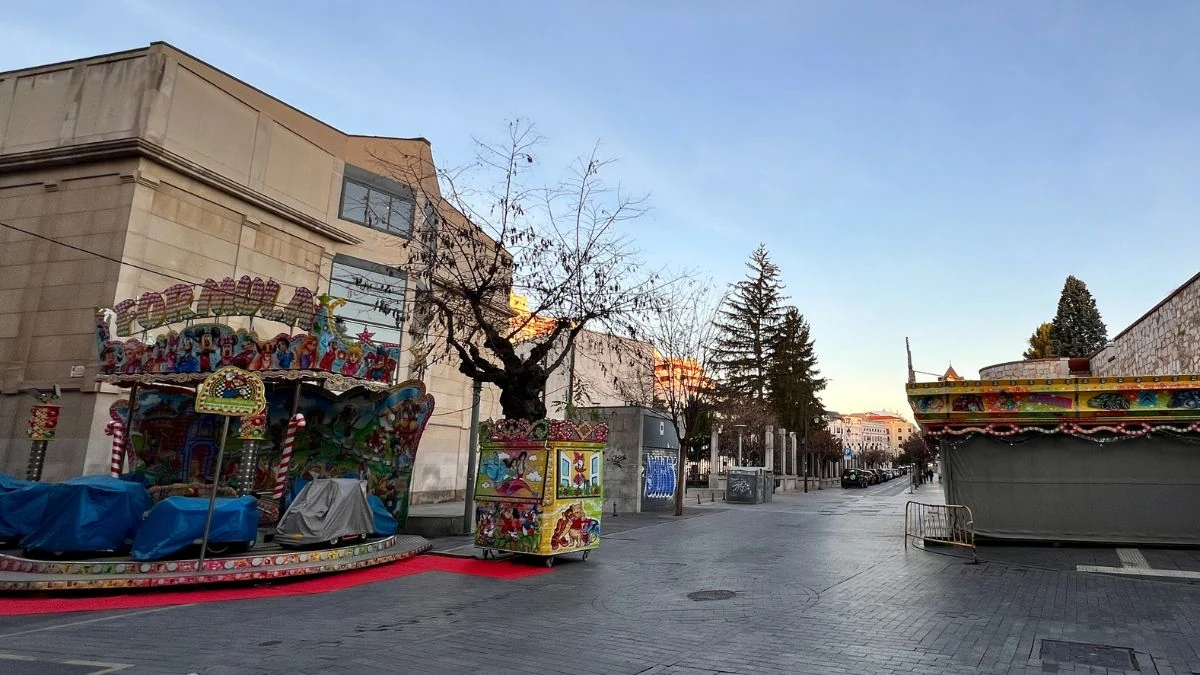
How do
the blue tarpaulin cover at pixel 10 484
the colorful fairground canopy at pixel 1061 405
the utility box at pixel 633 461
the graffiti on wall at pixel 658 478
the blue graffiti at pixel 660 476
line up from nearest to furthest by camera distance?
1. the blue tarpaulin cover at pixel 10 484
2. the colorful fairground canopy at pixel 1061 405
3. the utility box at pixel 633 461
4. the graffiti on wall at pixel 658 478
5. the blue graffiti at pixel 660 476

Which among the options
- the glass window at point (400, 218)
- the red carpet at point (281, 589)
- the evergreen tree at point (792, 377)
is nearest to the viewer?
the red carpet at point (281, 589)

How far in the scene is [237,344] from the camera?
15.0 meters

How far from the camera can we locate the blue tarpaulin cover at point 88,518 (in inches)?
414

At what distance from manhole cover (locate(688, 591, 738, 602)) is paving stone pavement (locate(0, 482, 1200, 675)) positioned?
0.52 feet

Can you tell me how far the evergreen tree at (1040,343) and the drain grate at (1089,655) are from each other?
2449 inches

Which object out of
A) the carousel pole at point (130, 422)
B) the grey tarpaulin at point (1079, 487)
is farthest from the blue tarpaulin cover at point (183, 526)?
the grey tarpaulin at point (1079, 487)

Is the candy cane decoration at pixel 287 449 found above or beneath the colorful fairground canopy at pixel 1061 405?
beneath

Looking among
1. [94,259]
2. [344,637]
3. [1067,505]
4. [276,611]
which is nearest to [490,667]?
[344,637]

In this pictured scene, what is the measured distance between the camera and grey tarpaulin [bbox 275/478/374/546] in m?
12.7

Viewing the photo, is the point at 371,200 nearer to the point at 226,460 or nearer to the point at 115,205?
the point at 115,205

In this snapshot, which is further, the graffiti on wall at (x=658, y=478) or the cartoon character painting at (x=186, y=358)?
the graffiti on wall at (x=658, y=478)

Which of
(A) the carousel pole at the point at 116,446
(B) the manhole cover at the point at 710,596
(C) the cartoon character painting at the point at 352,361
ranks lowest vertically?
(B) the manhole cover at the point at 710,596

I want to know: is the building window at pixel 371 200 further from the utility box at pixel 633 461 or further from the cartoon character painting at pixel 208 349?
the utility box at pixel 633 461

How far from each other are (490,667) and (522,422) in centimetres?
769
